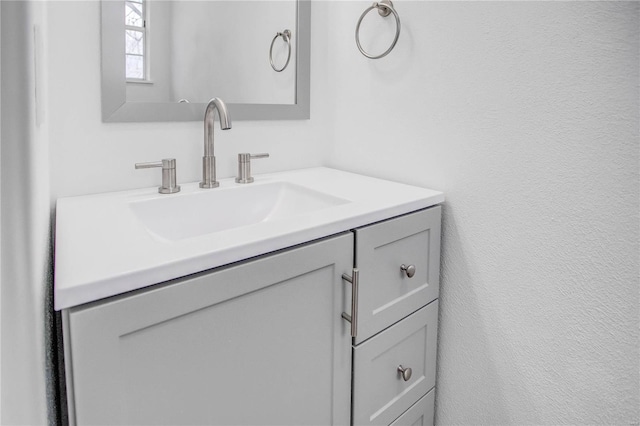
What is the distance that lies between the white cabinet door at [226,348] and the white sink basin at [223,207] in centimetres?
32

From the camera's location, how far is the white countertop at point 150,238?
0.61m

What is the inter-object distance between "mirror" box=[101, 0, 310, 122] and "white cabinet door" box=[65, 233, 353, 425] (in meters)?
0.60

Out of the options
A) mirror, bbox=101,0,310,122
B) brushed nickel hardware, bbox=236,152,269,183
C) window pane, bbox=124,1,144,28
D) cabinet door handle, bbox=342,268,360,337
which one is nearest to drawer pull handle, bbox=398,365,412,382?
cabinet door handle, bbox=342,268,360,337

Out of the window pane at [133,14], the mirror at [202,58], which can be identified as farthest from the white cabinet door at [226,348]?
the window pane at [133,14]

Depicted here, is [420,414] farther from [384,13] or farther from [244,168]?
[384,13]

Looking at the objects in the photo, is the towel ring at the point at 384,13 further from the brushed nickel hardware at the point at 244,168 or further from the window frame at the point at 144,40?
the window frame at the point at 144,40

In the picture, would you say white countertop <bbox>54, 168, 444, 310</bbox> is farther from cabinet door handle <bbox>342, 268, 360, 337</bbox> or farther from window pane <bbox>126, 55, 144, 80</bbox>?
window pane <bbox>126, 55, 144, 80</bbox>

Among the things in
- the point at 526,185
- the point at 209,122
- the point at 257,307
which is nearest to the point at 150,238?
the point at 257,307

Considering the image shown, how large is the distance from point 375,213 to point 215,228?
43 cm

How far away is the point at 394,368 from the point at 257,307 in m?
0.49

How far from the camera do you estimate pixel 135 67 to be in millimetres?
1089

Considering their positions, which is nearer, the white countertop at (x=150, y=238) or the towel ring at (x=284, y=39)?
the white countertop at (x=150, y=238)

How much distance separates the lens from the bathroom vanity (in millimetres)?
621

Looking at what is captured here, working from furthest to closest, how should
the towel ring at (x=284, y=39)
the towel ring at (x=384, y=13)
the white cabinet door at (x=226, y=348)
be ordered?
the towel ring at (x=284, y=39) < the towel ring at (x=384, y=13) < the white cabinet door at (x=226, y=348)
